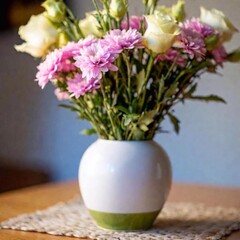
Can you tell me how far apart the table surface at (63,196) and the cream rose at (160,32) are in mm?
378

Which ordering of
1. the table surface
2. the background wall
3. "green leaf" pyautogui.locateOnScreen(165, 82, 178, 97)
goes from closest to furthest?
1. "green leaf" pyautogui.locateOnScreen(165, 82, 178, 97)
2. the table surface
3. the background wall

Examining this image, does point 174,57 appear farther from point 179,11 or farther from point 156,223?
point 156,223

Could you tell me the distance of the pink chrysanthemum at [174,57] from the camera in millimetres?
982

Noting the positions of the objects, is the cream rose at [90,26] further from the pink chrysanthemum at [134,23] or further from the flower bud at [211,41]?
the flower bud at [211,41]

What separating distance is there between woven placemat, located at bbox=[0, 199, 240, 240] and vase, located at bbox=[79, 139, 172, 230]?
0.03m

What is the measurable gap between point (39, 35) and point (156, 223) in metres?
0.44

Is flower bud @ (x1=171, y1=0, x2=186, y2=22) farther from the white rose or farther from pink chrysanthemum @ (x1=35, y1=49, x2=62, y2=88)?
pink chrysanthemum @ (x1=35, y1=49, x2=62, y2=88)

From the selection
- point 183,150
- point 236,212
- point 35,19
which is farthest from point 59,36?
point 183,150

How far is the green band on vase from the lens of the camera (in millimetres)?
962

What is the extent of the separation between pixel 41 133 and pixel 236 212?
1.17m

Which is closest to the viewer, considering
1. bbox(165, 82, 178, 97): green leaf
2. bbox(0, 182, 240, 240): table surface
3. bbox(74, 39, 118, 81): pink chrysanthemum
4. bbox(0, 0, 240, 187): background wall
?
bbox(74, 39, 118, 81): pink chrysanthemum

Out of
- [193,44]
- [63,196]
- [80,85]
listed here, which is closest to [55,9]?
[80,85]

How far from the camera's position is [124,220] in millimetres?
964

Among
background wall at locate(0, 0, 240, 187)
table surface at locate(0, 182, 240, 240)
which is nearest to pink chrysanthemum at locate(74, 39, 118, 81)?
table surface at locate(0, 182, 240, 240)
